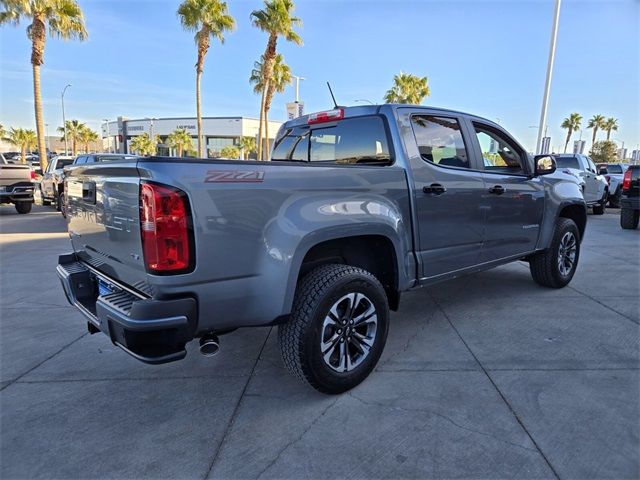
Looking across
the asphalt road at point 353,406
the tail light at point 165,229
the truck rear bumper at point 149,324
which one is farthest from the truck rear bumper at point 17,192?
the tail light at point 165,229

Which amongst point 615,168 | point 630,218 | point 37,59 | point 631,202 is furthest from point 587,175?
point 37,59

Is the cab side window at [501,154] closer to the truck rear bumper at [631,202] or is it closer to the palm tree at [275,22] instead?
the truck rear bumper at [631,202]

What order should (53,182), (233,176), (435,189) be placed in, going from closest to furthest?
(233,176) → (435,189) → (53,182)

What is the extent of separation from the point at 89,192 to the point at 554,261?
489 cm

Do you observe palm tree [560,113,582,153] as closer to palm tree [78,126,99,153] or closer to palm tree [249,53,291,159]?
palm tree [249,53,291,159]

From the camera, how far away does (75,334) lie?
3.94 metres

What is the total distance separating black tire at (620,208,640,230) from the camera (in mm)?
10352

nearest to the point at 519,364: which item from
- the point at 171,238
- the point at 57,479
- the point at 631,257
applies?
the point at 171,238

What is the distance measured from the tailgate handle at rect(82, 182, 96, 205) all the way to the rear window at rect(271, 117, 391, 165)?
182cm

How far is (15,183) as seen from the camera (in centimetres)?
1262

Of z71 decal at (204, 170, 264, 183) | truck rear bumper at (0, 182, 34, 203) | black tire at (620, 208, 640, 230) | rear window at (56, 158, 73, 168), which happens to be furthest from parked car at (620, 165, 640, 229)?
rear window at (56, 158, 73, 168)

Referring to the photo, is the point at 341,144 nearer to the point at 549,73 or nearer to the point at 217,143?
the point at 549,73

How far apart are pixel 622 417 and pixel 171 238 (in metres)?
2.84

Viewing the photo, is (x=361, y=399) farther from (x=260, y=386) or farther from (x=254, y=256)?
(x=254, y=256)
